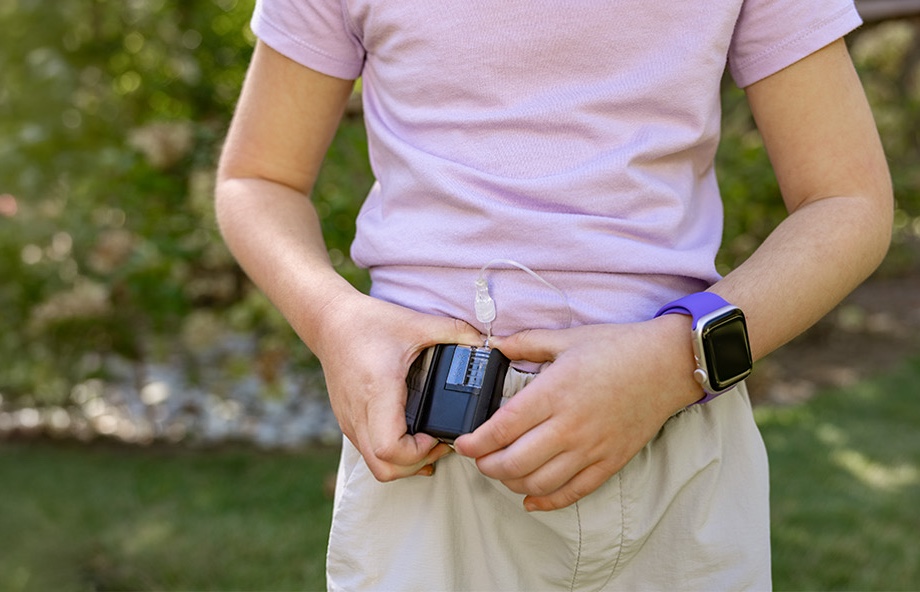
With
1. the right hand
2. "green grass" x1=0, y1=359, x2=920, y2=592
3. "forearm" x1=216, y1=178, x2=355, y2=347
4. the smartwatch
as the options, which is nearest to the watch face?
the smartwatch

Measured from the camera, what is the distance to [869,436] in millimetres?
4332

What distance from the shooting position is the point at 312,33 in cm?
125

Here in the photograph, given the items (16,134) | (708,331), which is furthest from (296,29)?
(16,134)

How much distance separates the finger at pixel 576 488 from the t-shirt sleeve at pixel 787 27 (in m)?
0.54

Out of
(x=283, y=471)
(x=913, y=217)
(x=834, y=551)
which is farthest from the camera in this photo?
(x=913, y=217)

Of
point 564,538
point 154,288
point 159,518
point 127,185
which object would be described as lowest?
point 159,518

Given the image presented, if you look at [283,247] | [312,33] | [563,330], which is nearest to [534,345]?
[563,330]

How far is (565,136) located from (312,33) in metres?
0.39

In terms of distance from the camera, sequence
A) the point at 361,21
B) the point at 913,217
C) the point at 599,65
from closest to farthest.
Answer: the point at 599,65
the point at 361,21
the point at 913,217

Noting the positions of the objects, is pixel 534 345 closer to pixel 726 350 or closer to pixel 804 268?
pixel 726 350

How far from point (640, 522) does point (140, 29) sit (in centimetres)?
417

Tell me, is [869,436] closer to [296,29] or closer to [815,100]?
[815,100]

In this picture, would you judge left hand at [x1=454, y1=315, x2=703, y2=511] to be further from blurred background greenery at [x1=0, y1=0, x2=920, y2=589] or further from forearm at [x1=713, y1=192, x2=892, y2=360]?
blurred background greenery at [x1=0, y1=0, x2=920, y2=589]

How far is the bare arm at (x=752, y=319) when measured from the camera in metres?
0.97
